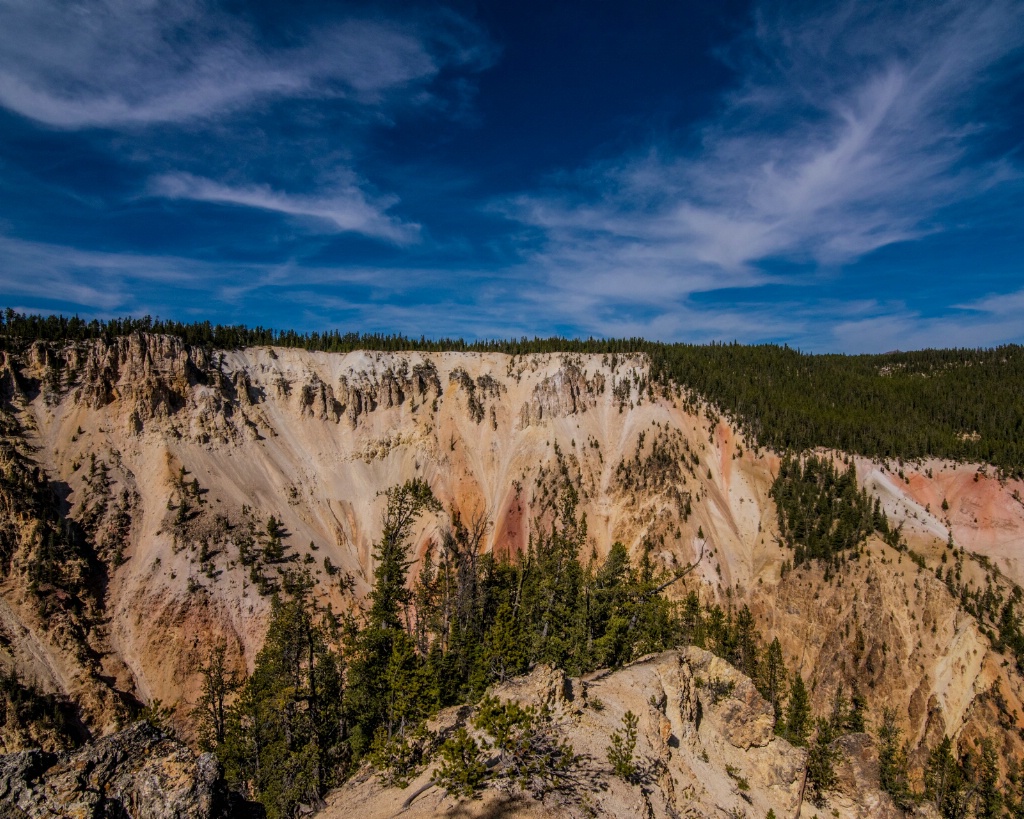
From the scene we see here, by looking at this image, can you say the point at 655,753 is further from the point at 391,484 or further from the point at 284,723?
the point at 391,484

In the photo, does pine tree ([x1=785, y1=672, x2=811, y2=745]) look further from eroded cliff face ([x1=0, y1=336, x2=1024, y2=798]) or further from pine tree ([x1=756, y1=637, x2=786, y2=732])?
eroded cliff face ([x1=0, y1=336, x2=1024, y2=798])

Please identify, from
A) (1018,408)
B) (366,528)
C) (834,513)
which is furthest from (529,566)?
(1018,408)

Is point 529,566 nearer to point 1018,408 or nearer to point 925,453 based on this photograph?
point 925,453

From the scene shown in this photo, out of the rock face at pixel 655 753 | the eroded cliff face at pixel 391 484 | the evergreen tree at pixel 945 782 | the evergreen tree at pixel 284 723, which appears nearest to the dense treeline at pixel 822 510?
the eroded cliff face at pixel 391 484

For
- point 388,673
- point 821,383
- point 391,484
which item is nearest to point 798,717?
point 388,673

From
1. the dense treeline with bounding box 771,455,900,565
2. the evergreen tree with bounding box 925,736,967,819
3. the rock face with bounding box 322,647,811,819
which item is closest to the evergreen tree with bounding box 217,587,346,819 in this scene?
the rock face with bounding box 322,647,811,819

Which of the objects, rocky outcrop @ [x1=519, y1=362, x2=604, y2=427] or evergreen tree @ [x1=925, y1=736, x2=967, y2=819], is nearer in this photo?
evergreen tree @ [x1=925, y1=736, x2=967, y2=819]
